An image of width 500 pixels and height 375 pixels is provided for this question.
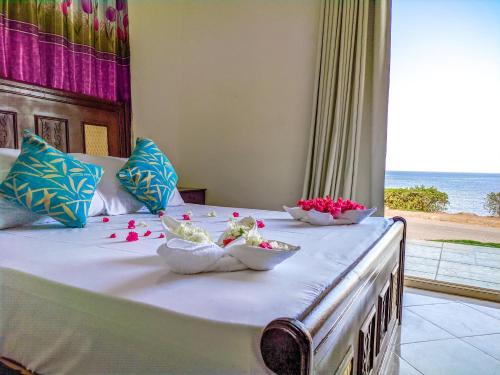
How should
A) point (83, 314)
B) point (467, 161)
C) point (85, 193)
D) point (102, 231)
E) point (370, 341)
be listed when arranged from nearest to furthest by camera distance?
point (83, 314)
point (370, 341)
point (102, 231)
point (85, 193)
point (467, 161)

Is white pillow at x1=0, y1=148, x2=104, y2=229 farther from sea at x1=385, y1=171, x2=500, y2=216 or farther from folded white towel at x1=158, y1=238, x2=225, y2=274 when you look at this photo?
sea at x1=385, y1=171, x2=500, y2=216

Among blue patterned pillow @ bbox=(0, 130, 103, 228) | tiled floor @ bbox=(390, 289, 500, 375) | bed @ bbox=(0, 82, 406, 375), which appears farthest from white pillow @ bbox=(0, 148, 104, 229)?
tiled floor @ bbox=(390, 289, 500, 375)

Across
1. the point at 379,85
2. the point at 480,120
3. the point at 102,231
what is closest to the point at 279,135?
the point at 379,85

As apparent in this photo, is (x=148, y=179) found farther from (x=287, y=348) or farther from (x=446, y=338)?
(x=446, y=338)

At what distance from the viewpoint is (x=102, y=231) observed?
1.63 meters

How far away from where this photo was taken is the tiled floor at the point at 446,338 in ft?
5.55

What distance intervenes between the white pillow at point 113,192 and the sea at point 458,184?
1940 mm

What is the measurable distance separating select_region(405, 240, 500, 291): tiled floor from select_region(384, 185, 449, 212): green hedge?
0.38m

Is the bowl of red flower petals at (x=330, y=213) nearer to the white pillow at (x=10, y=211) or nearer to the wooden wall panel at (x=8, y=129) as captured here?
the white pillow at (x=10, y=211)

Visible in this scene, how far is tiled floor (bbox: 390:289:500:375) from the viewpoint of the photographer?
169 cm

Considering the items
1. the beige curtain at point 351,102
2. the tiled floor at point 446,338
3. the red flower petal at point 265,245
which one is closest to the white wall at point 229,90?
the beige curtain at point 351,102

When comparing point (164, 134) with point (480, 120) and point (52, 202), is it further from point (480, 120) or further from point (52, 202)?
point (480, 120)

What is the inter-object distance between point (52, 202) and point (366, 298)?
4.70ft

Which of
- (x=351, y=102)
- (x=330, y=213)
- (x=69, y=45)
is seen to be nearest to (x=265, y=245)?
(x=330, y=213)
